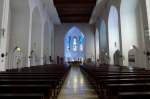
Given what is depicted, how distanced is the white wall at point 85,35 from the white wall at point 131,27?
10388 mm

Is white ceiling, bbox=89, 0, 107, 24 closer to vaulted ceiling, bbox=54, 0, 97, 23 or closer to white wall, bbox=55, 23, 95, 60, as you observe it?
vaulted ceiling, bbox=54, 0, 97, 23

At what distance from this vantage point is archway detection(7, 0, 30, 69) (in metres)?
9.40

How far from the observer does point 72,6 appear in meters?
14.2

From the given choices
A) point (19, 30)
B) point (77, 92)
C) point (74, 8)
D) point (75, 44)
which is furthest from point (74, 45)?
point (77, 92)

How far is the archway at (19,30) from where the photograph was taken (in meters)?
9.40

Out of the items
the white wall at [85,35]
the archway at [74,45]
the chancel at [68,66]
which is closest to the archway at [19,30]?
the chancel at [68,66]

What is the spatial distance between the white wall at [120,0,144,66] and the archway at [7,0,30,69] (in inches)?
222

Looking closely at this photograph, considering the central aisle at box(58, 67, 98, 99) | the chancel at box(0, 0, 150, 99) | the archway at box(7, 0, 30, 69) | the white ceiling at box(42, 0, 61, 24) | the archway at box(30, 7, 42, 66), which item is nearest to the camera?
the chancel at box(0, 0, 150, 99)

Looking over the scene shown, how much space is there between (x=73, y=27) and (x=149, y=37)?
50.1 ft

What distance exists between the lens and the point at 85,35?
68.5 feet

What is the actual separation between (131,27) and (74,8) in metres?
6.05

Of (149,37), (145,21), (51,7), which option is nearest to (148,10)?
(145,21)

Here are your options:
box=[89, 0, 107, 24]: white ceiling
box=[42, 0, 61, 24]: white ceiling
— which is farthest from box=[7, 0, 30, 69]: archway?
box=[89, 0, 107, 24]: white ceiling

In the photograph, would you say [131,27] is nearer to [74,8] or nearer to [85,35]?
[74,8]
